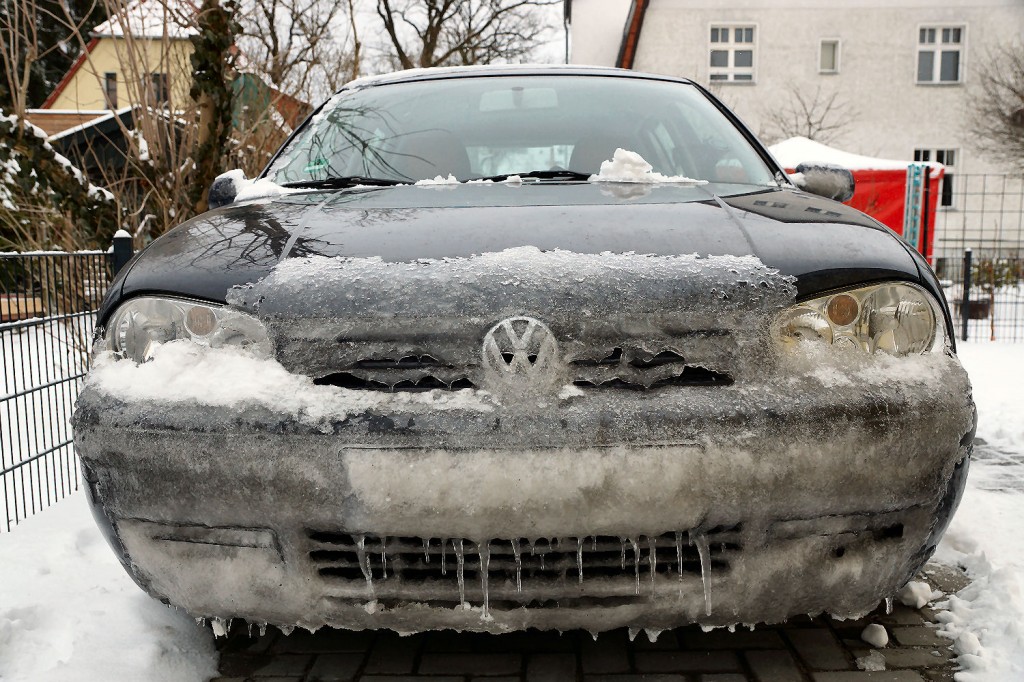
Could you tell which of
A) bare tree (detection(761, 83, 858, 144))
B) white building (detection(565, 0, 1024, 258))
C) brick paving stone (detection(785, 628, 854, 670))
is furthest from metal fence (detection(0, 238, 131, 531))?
white building (detection(565, 0, 1024, 258))

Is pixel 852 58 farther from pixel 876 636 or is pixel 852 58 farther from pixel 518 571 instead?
pixel 518 571

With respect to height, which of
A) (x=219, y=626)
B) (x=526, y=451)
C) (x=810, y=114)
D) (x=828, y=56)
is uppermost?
(x=828, y=56)

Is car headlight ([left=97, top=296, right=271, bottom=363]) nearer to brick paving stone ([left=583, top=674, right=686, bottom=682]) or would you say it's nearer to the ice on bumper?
the ice on bumper

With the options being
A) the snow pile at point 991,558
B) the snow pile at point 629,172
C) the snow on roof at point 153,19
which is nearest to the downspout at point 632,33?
the snow on roof at point 153,19

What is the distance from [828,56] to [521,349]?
26554 mm

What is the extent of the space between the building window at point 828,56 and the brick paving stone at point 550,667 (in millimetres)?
25708

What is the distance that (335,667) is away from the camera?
2.17 meters

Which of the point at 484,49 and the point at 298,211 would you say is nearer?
the point at 298,211

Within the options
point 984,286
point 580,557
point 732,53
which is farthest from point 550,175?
point 732,53

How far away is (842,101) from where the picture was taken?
2484 cm

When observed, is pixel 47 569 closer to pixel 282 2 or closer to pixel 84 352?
pixel 84 352

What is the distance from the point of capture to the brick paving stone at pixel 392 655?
84.2 inches

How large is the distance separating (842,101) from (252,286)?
25.9m

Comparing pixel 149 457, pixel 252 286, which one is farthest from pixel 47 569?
pixel 252 286
